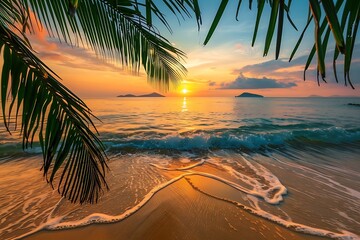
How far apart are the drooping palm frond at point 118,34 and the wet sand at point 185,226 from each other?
8.14ft

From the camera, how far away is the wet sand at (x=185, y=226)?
3311 millimetres

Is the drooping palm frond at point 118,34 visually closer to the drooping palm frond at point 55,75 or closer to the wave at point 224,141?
the drooping palm frond at point 55,75

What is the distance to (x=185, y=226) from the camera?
3.53m

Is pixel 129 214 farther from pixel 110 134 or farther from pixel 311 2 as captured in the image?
pixel 110 134

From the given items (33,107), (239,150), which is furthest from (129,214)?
(239,150)

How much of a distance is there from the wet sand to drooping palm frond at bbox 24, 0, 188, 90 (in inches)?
97.7

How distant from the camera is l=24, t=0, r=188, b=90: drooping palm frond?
1.34 metres

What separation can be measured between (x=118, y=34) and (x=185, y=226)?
10.4 ft

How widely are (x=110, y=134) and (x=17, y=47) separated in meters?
11.8

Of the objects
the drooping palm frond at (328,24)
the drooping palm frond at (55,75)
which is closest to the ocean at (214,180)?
the drooping palm frond at (55,75)

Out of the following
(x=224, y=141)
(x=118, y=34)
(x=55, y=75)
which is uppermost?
(x=118, y=34)

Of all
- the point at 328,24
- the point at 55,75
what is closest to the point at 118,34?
the point at 55,75

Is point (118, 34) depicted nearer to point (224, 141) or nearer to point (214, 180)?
point (214, 180)

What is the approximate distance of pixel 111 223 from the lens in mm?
3580
